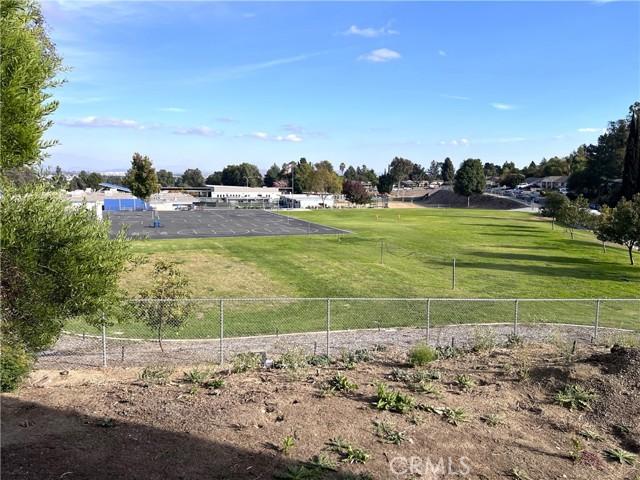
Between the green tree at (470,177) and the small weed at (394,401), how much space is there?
11861cm

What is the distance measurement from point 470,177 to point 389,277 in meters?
95.2

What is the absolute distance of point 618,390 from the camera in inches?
321

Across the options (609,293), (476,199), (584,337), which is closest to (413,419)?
(584,337)

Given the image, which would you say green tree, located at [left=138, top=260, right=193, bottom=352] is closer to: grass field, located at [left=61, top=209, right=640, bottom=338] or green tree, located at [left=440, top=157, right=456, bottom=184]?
grass field, located at [left=61, top=209, right=640, bottom=338]

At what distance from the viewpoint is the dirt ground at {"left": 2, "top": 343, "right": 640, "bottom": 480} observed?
597cm

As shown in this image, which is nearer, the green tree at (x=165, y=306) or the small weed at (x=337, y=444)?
the small weed at (x=337, y=444)

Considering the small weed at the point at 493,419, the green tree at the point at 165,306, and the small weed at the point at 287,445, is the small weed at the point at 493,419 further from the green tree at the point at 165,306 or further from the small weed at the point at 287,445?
the green tree at the point at 165,306

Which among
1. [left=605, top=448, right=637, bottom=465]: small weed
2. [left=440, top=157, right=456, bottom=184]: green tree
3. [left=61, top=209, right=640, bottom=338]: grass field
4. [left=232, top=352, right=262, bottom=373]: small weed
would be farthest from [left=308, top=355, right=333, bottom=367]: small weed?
[left=440, top=157, right=456, bottom=184]: green tree

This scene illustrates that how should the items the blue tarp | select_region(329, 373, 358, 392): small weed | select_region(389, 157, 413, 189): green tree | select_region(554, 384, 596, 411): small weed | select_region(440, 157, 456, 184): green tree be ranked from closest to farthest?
select_region(554, 384, 596, 411): small weed < select_region(329, 373, 358, 392): small weed < the blue tarp < select_region(389, 157, 413, 189): green tree < select_region(440, 157, 456, 184): green tree

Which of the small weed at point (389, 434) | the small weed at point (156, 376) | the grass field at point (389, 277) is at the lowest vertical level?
the grass field at point (389, 277)

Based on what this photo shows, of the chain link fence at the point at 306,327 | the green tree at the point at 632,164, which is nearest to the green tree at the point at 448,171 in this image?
the green tree at the point at 632,164

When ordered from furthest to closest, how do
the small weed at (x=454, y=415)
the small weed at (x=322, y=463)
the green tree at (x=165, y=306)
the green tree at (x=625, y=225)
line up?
1. the green tree at (x=625, y=225)
2. the green tree at (x=165, y=306)
3. the small weed at (x=454, y=415)
4. the small weed at (x=322, y=463)

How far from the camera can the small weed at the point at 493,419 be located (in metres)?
7.34

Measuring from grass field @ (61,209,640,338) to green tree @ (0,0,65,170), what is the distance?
39.8ft
